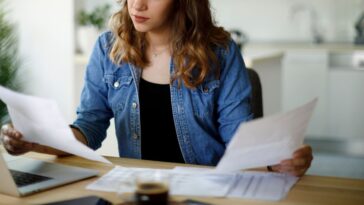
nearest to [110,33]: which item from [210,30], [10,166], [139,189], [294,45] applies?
[210,30]

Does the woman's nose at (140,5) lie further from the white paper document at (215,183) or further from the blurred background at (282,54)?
the blurred background at (282,54)

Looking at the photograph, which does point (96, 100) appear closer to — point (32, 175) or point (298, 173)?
point (32, 175)

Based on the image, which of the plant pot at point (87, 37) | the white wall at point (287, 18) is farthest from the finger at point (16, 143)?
the white wall at point (287, 18)

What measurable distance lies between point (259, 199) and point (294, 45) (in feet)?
12.7

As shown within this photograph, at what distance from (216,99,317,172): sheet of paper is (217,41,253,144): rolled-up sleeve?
386mm

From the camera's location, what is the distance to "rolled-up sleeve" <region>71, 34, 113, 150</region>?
5.76 ft

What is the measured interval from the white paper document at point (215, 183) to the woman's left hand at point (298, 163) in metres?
0.02

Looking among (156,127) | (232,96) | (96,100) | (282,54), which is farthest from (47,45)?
(232,96)

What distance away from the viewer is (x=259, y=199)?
1224mm

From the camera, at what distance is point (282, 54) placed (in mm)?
4262

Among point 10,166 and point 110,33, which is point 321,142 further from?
point 10,166

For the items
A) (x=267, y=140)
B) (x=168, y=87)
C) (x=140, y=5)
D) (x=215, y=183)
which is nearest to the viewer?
(x=267, y=140)

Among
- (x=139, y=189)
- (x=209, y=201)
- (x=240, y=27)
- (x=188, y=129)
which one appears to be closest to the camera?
(x=139, y=189)

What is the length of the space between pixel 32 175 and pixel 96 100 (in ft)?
1.46
